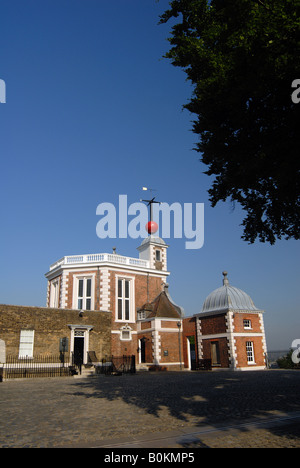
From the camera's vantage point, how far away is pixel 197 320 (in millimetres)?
33125

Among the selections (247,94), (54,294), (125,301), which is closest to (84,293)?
(125,301)

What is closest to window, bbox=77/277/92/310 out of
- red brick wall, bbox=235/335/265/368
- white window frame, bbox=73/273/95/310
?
white window frame, bbox=73/273/95/310

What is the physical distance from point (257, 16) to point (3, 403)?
13.2 m

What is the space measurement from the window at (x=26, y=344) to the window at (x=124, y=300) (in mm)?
9920

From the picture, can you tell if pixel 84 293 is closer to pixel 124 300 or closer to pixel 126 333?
pixel 124 300

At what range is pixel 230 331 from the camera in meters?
29.4

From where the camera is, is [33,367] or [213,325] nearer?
[33,367]

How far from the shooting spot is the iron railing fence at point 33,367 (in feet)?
77.9

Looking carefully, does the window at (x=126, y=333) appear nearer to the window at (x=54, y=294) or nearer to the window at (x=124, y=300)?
the window at (x=124, y=300)

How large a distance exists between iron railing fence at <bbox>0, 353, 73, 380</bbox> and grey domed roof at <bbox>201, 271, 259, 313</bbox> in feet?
45.6

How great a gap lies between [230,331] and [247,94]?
24.7m

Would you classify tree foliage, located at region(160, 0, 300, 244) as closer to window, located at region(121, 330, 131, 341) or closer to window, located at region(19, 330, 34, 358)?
window, located at region(19, 330, 34, 358)

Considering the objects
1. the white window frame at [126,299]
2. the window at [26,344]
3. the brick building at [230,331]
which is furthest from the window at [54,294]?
the brick building at [230,331]
